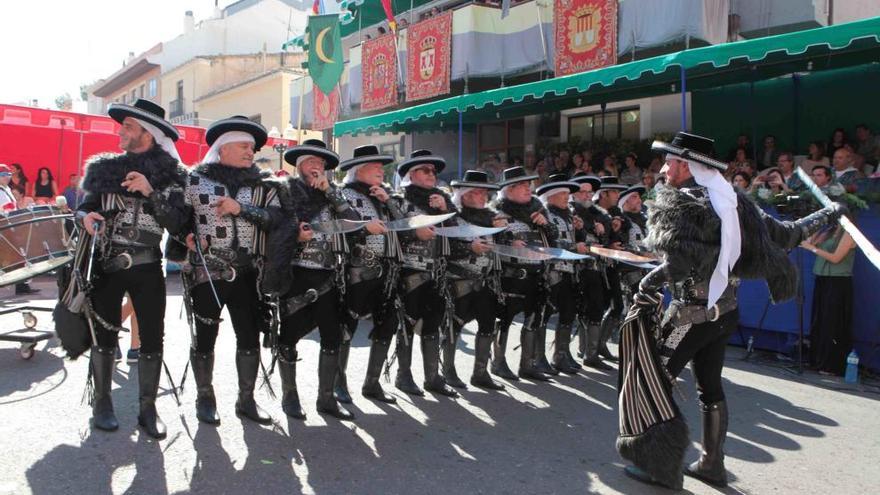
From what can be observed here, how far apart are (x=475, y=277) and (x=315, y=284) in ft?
5.14

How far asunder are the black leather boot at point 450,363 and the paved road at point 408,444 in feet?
0.69

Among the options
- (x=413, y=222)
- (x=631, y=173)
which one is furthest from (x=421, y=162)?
(x=631, y=173)

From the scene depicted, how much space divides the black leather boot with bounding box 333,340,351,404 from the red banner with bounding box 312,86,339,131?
14.1m

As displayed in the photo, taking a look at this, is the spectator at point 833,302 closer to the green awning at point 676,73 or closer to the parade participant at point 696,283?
the green awning at point 676,73

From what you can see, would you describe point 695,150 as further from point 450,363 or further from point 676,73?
point 676,73

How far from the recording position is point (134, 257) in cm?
406

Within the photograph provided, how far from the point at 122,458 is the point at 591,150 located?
11.2 metres

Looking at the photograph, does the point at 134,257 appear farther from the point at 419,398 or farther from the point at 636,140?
the point at 636,140

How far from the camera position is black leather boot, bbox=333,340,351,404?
16.4 ft

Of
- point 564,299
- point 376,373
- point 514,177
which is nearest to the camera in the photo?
point 376,373

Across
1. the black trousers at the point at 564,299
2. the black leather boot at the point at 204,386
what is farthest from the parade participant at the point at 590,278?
the black leather boot at the point at 204,386

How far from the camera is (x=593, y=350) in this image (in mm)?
6727

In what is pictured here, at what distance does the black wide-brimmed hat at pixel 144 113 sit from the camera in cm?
399

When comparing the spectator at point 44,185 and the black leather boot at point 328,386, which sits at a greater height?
the spectator at point 44,185
